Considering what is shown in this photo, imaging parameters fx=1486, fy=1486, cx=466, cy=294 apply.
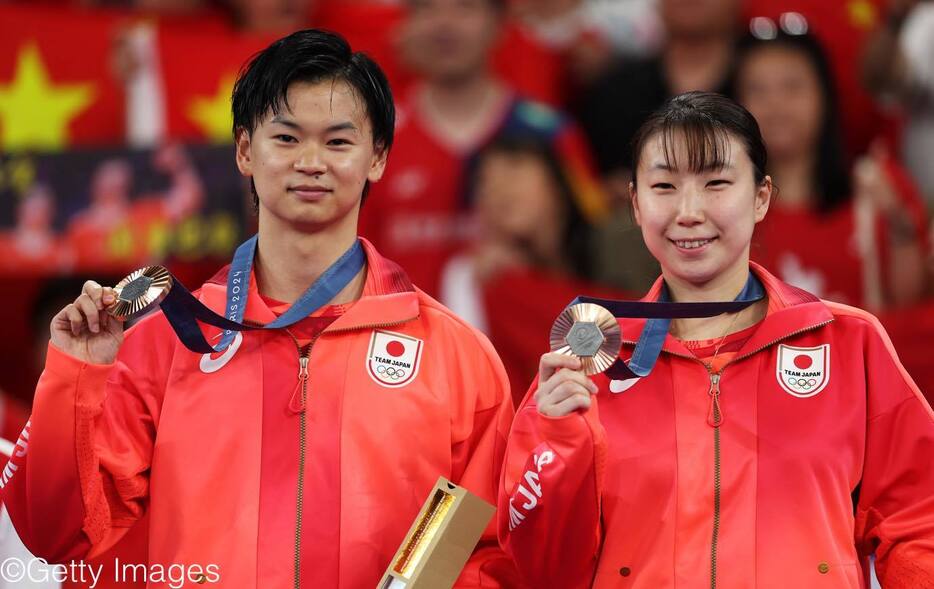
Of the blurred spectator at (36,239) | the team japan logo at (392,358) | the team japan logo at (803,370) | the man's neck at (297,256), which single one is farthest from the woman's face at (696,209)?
the blurred spectator at (36,239)

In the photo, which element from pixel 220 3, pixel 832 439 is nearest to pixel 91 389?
pixel 832 439

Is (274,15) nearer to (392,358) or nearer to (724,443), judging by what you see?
(392,358)

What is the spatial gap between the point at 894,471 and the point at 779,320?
0.41m

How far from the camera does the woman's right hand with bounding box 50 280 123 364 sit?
10.1 feet

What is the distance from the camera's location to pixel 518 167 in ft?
20.1

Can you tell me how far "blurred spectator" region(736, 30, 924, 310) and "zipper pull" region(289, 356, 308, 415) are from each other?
2.56m

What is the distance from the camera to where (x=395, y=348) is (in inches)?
133

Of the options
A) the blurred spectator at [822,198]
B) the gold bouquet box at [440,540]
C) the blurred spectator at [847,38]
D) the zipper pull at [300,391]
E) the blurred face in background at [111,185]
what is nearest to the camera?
the gold bouquet box at [440,540]

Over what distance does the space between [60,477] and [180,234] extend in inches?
118

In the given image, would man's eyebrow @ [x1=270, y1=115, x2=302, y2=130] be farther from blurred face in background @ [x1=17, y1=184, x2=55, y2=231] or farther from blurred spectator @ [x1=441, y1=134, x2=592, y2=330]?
blurred face in background @ [x1=17, y1=184, x2=55, y2=231]

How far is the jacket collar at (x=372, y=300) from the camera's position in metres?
3.38

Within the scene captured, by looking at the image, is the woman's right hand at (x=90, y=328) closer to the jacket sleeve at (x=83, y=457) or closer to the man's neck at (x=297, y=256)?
the jacket sleeve at (x=83, y=457)

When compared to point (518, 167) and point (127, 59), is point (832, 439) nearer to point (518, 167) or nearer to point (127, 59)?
point (518, 167)

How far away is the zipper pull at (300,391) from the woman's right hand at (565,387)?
59cm
